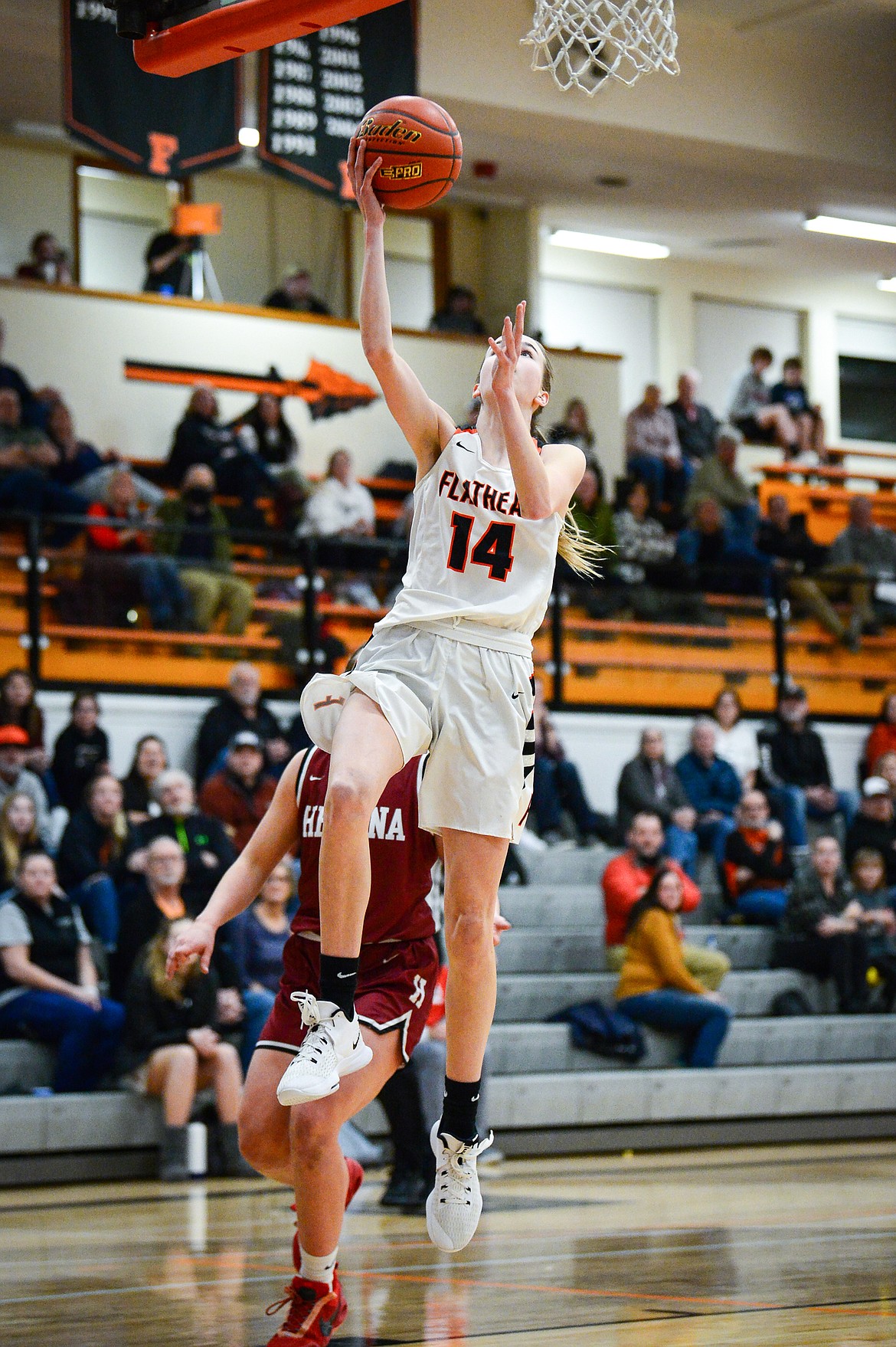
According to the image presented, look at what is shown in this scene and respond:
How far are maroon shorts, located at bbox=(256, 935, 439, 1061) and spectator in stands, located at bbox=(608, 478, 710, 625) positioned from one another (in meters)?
8.08

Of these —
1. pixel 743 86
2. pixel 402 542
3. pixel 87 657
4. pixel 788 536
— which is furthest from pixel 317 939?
pixel 743 86

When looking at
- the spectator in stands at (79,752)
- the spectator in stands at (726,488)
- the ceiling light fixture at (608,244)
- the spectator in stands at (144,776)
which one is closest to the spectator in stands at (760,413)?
the ceiling light fixture at (608,244)

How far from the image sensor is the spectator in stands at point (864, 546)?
14.7m

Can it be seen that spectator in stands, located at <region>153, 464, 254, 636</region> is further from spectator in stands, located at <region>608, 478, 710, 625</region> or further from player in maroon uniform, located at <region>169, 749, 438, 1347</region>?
player in maroon uniform, located at <region>169, 749, 438, 1347</region>

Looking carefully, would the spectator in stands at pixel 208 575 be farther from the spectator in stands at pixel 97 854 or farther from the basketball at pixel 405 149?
the basketball at pixel 405 149

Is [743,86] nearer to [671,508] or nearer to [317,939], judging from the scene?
[671,508]

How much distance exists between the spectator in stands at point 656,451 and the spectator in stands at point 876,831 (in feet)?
13.0

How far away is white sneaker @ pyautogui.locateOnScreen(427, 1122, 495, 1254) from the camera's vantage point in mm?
4391

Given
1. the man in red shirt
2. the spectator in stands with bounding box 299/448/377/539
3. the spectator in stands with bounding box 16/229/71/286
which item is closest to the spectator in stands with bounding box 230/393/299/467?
the spectator in stands with bounding box 299/448/377/539

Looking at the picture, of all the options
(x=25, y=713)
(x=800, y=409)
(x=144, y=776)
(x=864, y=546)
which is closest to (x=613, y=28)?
(x=144, y=776)

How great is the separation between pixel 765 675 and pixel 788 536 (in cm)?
206

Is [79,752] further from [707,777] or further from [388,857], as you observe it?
[388,857]

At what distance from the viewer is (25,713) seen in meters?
10.4

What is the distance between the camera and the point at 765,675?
13.3 meters
